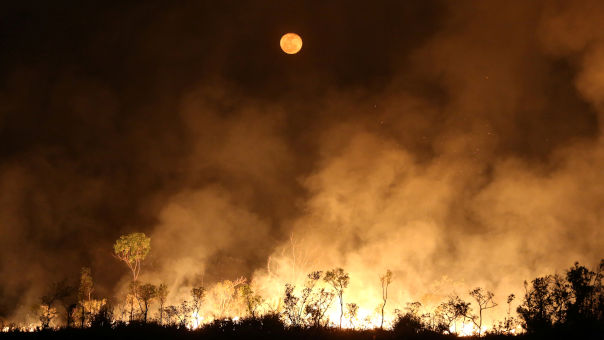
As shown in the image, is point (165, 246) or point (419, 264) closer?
point (419, 264)

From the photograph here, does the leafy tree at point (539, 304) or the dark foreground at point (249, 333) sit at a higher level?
the leafy tree at point (539, 304)

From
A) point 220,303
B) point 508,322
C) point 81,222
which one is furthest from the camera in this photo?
point 81,222

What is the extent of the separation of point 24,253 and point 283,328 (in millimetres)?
56743

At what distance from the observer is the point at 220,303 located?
3197cm

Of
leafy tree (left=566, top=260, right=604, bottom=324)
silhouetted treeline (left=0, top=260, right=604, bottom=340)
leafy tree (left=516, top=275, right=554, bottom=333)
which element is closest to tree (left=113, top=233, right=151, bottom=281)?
silhouetted treeline (left=0, top=260, right=604, bottom=340)

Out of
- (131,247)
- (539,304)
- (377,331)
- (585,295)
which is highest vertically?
(131,247)

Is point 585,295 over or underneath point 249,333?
over

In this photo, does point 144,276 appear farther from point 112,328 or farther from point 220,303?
point 112,328

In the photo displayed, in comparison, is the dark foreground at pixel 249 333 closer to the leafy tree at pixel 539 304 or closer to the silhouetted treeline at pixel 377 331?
the silhouetted treeline at pixel 377 331

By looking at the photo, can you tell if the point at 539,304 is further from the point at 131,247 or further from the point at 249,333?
the point at 131,247

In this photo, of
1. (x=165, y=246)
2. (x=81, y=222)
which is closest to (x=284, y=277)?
(x=165, y=246)

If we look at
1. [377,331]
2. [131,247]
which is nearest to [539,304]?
[377,331]

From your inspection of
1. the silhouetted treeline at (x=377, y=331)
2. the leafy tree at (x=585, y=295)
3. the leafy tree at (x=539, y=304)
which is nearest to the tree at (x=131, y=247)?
the silhouetted treeline at (x=377, y=331)

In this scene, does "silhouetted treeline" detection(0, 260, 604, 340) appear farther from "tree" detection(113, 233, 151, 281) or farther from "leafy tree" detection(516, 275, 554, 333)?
"tree" detection(113, 233, 151, 281)
